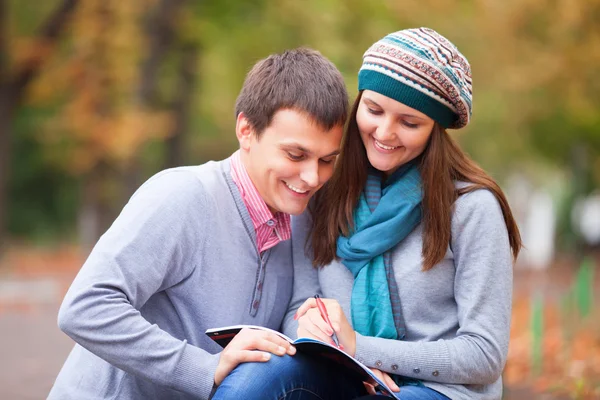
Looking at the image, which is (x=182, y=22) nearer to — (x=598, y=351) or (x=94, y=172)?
(x=94, y=172)

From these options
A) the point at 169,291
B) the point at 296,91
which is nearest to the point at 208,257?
the point at 169,291

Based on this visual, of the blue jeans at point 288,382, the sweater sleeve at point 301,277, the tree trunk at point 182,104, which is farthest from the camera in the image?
the tree trunk at point 182,104

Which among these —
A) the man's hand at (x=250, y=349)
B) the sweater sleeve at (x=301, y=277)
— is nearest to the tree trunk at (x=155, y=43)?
the sweater sleeve at (x=301, y=277)

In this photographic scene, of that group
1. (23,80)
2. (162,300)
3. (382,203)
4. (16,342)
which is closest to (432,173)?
(382,203)

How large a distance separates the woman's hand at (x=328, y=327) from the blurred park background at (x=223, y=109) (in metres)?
2.60

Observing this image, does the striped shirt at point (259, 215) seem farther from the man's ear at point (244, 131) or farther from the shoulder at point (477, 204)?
the shoulder at point (477, 204)

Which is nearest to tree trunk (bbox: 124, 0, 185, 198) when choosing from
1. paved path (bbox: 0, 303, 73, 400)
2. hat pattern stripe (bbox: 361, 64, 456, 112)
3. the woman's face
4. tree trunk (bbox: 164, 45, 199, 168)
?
tree trunk (bbox: 164, 45, 199, 168)

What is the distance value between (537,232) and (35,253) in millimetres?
11719

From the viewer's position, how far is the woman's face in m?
2.99

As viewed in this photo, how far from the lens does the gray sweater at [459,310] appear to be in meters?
2.83

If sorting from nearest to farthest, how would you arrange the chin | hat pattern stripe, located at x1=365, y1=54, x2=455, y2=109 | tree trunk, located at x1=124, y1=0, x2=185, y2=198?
hat pattern stripe, located at x1=365, y1=54, x2=455, y2=109 < the chin < tree trunk, located at x1=124, y1=0, x2=185, y2=198

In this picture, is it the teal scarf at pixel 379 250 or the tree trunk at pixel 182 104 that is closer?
the teal scarf at pixel 379 250

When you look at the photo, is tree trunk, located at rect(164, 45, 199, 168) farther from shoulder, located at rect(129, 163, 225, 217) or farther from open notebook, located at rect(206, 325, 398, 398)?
open notebook, located at rect(206, 325, 398, 398)

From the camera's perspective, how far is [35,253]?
67.2 feet
